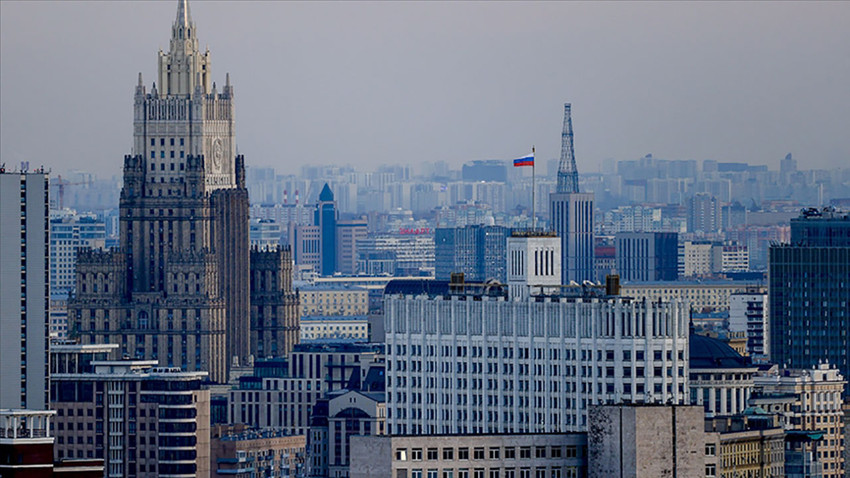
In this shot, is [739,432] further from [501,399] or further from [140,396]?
[140,396]

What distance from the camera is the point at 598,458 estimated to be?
330 feet

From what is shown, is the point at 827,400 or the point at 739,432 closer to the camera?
the point at 739,432

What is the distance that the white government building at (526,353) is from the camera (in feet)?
422

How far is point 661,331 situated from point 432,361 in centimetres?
1006

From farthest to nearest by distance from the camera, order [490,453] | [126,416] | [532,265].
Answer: [126,416], [532,265], [490,453]

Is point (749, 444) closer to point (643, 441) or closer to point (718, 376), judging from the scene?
point (718, 376)

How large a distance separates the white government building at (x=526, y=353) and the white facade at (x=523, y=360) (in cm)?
4

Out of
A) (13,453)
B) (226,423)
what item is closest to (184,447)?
(226,423)

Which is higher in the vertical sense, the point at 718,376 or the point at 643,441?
the point at 643,441

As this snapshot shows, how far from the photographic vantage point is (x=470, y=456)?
10119 cm

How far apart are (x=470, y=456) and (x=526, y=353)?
31.0 meters

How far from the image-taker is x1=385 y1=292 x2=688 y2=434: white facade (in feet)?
421

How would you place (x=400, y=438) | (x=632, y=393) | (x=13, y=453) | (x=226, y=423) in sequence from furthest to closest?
(x=226, y=423) < (x=632, y=393) < (x=400, y=438) < (x=13, y=453)

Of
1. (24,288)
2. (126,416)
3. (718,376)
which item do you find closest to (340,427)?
(126,416)
